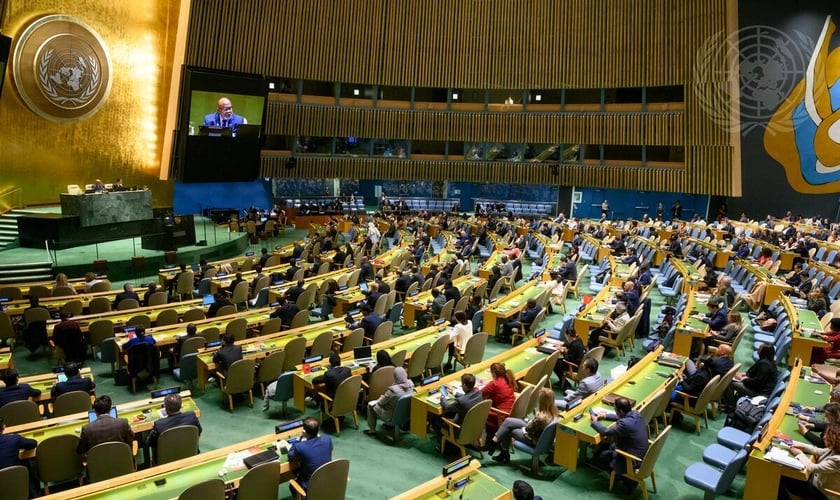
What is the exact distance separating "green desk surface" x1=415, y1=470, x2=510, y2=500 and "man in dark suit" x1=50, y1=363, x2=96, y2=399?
15.6 ft

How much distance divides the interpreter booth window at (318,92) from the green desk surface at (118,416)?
26.0 metres

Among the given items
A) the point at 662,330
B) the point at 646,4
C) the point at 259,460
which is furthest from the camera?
the point at 646,4

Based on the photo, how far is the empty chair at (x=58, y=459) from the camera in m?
5.62

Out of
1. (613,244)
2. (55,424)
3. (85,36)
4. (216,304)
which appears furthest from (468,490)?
(85,36)

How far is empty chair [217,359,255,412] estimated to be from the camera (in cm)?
814

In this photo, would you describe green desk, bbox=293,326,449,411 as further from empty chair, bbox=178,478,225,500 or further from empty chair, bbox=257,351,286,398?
empty chair, bbox=178,478,225,500

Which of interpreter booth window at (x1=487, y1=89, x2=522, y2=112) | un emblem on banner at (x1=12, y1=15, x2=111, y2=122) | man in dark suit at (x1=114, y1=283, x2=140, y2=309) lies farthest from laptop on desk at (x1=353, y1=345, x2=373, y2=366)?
interpreter booth window at (x1=487, y1=89, x2=522, y2=112)

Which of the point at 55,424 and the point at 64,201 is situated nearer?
the point at 55,424

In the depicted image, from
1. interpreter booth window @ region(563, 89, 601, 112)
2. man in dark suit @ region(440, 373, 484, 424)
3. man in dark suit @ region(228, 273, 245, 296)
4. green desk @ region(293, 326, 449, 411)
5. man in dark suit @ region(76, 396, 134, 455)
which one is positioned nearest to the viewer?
man in dark suit @ region(76, 396, 134, 455)

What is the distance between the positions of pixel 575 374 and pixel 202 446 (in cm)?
551

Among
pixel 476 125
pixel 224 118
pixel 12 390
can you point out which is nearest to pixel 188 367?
pixel 12 390

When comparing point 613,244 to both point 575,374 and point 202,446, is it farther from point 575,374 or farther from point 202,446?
point 202,446

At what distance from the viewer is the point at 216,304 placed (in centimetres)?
1133

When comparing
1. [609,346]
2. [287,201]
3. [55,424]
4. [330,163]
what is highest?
[330,163]
